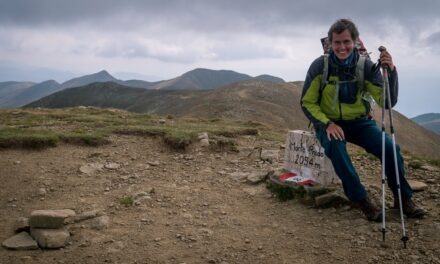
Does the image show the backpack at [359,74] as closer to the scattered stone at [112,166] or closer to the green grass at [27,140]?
the scattered stone at [112,166]

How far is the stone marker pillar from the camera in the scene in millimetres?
7594

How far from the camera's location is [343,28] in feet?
20.5

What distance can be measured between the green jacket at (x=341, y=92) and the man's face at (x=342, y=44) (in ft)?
0.44

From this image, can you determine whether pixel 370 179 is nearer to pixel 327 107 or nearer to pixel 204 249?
pixel 327 107

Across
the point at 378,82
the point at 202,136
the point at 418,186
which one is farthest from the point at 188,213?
the point at 202,136

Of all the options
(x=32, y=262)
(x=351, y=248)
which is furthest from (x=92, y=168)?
(x=351, y=248)

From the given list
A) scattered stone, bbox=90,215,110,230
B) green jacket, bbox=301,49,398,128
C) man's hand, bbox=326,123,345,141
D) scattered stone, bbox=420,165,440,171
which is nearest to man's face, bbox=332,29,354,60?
green jacket, bbox=301,49,398,128

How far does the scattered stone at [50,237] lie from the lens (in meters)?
5.97

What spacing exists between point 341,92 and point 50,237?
16.4 ft

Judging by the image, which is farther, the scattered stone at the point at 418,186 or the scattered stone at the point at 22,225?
the scattered stone at the point at 418,186

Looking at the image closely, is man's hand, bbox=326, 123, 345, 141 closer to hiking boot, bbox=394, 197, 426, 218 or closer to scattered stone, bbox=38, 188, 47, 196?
hiking boot, bbox=394, 197, 426, 218

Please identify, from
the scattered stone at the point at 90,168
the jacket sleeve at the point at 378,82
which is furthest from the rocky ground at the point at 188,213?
the jacket sleeve at the point at 378,82

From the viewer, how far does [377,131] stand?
257 inches

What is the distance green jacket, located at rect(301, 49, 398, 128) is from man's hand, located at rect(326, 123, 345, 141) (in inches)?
4.4
